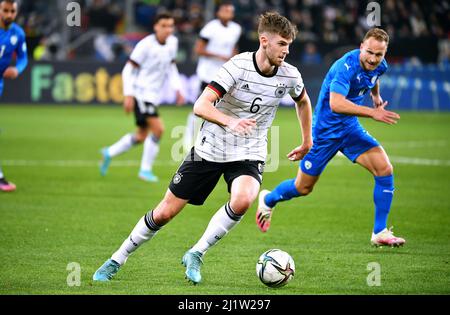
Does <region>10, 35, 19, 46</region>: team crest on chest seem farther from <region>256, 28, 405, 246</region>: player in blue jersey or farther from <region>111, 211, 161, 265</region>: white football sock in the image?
<region>111, 211, 161, 265</region>: white football sock

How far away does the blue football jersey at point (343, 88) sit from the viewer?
9141 mm

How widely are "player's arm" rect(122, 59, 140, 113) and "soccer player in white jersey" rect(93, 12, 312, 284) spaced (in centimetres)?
636

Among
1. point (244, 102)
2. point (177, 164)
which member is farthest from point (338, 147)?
point (177, 164)

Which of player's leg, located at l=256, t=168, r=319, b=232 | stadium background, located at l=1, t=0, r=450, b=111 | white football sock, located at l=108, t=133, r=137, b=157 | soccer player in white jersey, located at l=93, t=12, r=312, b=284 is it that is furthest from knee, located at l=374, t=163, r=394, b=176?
stadium background, located at l=1, t=0, r=450, b=111

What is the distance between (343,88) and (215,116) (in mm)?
2488

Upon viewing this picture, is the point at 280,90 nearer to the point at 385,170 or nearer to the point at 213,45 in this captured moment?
the point at 385,170

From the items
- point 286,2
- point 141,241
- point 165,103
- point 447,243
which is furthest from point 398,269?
point 286,2

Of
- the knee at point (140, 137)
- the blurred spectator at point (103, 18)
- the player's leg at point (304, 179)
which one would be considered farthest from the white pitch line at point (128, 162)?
the blurred spectator at point (103, 18)

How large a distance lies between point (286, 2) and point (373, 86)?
898 inches

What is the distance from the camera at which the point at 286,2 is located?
105ft

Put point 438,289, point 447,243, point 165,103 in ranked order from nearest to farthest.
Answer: point 438,289, point 447,243, point 165,103

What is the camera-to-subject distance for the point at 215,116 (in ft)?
22.7

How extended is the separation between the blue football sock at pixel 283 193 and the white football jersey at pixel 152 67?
4718 millimetres
